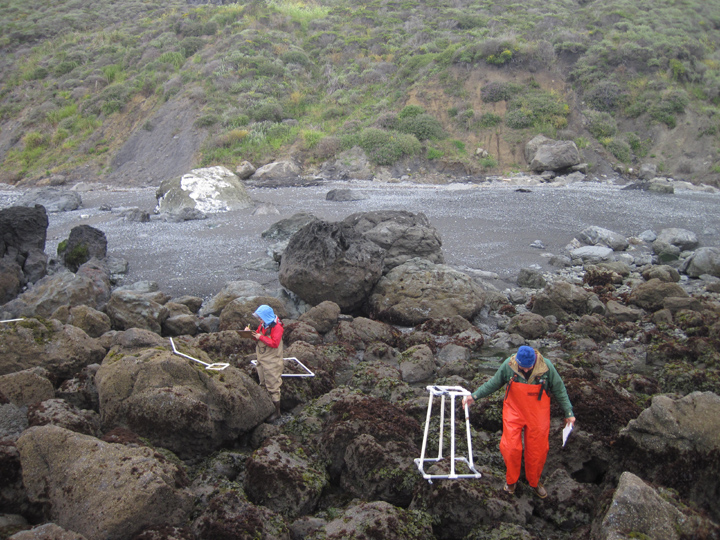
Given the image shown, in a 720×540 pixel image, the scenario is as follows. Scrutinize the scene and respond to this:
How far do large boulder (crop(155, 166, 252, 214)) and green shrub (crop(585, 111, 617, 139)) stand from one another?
23.5 m

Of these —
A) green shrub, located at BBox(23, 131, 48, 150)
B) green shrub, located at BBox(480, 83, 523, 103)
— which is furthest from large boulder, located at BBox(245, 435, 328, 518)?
green shrub, located at BBox(23, 131, 48, 150)

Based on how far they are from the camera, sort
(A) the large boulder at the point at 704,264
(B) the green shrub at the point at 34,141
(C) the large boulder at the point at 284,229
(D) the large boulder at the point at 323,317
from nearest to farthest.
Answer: (D) the large boulder at the point at 323,317
(A) the large boulder at the point at 704,264
(C) the large boulder at the point at 284,229
(B) the green shrub at the point at 34,141

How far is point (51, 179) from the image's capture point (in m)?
32.6

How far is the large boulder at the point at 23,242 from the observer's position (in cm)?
1349

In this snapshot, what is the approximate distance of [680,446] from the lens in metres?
4.55

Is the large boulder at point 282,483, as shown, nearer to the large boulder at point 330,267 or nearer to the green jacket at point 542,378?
the green jacket at point 542,378

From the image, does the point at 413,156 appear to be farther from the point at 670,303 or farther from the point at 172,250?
the point at 670,303

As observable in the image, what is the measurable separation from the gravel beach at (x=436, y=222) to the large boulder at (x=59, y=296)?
5.53 feet

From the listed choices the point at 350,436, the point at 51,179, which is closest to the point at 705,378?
the point at 350,436

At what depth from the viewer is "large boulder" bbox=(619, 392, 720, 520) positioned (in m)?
4.41

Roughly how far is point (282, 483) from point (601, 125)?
3446 cm

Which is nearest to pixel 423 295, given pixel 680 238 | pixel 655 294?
pixel 655 294

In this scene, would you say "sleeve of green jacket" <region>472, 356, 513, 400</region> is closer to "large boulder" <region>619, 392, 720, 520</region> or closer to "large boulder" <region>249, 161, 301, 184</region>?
"large boulder" <region>619, 392, 720, 520</region>

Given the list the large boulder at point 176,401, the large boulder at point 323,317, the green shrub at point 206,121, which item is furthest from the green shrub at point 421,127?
the large boulder at point 176,401
